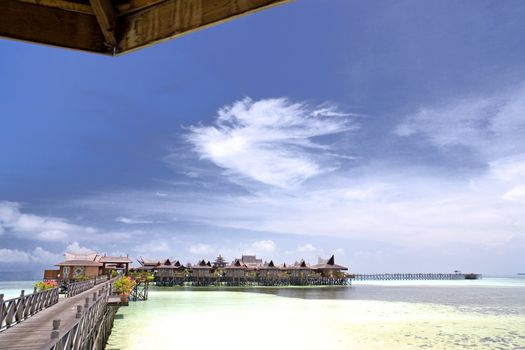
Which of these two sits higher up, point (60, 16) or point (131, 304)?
point (60, 16)

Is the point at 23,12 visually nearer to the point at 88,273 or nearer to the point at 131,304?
the point at 131,304

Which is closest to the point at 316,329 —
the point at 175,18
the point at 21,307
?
the point at 21,307

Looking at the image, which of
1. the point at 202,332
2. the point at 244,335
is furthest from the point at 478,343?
the point at 202,332

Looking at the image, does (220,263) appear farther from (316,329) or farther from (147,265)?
(316,329)

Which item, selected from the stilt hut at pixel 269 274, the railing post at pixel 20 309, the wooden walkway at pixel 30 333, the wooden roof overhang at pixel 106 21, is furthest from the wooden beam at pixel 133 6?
the stilt hut at pixel 269 274

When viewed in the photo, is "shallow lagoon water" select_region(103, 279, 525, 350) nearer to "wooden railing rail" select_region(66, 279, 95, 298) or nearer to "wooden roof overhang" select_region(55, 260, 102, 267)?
"wooden railing rail" select_region(66, 279, 95, 298)

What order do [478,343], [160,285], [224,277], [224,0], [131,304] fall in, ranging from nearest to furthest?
[224,0]
[478,343]
[131,304]
[160,285]
[224,277]

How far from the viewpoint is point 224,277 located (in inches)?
2254

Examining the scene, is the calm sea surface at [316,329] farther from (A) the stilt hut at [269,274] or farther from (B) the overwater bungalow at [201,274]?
(A) the stilt hut at [269,274]

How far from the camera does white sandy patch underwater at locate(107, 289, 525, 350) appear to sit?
44.9ft

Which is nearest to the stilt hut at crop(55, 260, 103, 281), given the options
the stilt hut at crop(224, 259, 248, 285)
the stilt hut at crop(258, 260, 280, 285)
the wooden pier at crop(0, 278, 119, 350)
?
the stilt hut at crop(224, 259, 248, 285)

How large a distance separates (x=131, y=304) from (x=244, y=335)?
16.1 metres

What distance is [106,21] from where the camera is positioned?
2.94 meters

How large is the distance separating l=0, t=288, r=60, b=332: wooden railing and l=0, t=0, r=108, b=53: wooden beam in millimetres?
8229
